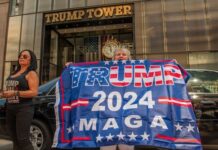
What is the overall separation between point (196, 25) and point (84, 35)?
7.66m

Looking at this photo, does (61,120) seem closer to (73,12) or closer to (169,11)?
(169,11)

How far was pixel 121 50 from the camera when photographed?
12.8 ft

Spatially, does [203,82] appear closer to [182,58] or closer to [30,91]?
[30,91]

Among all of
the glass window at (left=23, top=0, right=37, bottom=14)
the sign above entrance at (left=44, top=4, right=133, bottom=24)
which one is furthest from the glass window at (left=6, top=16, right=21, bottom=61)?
the sign above entrance at (left=44, top=4, right=133, bottom=24)

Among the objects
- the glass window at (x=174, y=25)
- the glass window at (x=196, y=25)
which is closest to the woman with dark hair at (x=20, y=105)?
the glass window at (x=174, y=25)

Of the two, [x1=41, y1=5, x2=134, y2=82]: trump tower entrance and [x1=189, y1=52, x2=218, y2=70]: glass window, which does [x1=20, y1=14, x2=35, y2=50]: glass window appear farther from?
[x1=189, y1=52, x2=218, y2=70]: glass window

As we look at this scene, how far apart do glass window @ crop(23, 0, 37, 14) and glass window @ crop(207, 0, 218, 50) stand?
1146 cm

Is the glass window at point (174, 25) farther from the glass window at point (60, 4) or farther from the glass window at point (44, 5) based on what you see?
the glass window at point (44, 5)

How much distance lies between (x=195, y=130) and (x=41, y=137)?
287 cm

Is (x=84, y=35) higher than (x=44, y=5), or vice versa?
(x=44, y=5)

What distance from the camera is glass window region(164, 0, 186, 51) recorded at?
A: 17.4 meters

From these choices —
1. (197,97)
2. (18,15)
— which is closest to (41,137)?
(197,97)

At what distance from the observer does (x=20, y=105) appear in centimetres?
361

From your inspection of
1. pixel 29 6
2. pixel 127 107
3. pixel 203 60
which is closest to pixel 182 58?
pixel 203 60
